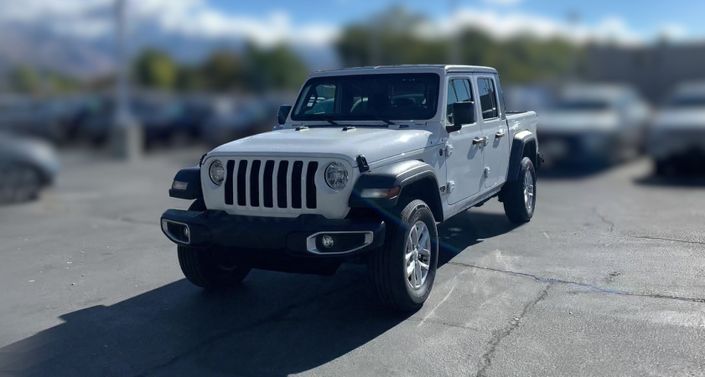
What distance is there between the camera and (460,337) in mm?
5180

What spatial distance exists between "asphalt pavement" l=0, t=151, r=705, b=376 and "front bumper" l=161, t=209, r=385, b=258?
60cm

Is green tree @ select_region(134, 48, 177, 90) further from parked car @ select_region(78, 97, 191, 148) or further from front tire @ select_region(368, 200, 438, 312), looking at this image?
front tire @ select_region(368, 200, 438, 312)

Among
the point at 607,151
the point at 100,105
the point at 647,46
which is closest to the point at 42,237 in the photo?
the point at 607,151

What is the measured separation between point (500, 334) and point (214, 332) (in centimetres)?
201

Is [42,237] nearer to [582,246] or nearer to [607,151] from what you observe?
[582,246]

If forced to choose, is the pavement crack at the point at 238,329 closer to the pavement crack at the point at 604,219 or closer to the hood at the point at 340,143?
the hood at the point at 340,143

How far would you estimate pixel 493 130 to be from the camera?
7883 mm

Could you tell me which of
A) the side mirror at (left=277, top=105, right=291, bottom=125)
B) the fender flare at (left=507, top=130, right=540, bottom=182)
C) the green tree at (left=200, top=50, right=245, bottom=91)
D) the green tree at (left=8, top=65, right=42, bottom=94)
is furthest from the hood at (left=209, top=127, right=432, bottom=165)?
the green tree at (left=8, top=65, right=42, bottom=94)

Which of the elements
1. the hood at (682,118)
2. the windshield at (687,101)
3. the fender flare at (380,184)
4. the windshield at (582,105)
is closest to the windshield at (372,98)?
the fender flare at (380,184)

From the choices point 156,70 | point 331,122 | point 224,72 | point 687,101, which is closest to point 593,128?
point 687,101

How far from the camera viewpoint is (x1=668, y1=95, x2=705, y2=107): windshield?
598 inches

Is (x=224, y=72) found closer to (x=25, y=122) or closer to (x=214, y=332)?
(x=25, y=122)

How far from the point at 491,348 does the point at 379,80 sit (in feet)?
9.89

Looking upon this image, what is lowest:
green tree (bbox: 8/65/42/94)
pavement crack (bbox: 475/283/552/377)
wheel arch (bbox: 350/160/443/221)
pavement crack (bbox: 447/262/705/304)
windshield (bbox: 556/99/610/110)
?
green tree (bbox: 8/65/42/94)
